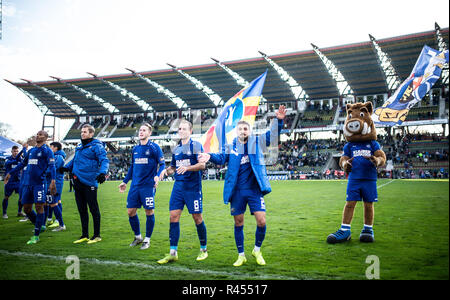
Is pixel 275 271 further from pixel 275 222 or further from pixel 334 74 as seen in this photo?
pixel 334 74

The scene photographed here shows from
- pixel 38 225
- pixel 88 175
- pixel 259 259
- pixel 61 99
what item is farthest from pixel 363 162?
pixel 61 99

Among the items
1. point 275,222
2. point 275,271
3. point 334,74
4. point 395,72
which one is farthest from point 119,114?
point 275,271

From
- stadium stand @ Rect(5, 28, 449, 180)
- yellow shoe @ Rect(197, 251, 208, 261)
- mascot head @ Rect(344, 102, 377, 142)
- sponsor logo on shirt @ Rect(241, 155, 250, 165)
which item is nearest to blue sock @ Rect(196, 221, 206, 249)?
yellow shoe @ Rect(197, 251, 208, 261)

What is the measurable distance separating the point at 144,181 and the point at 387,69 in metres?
38.0

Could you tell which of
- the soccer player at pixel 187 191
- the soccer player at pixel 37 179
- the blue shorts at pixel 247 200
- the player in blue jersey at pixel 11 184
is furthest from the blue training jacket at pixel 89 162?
the player in blue jersey at pixel 11 184

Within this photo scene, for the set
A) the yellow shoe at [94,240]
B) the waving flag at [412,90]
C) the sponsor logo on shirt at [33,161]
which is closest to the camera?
the yellow shoe at [94,240]

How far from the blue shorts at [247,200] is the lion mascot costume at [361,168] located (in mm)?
1868

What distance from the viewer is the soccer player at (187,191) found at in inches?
195

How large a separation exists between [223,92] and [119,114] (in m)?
20.9

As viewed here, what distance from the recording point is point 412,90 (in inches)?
Answer: 406

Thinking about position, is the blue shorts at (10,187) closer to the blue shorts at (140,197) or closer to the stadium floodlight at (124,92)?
the blue shorts at (140,197)

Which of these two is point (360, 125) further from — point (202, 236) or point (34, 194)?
point (34, 194)

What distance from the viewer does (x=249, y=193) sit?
188 inches

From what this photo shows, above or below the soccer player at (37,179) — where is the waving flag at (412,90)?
above
